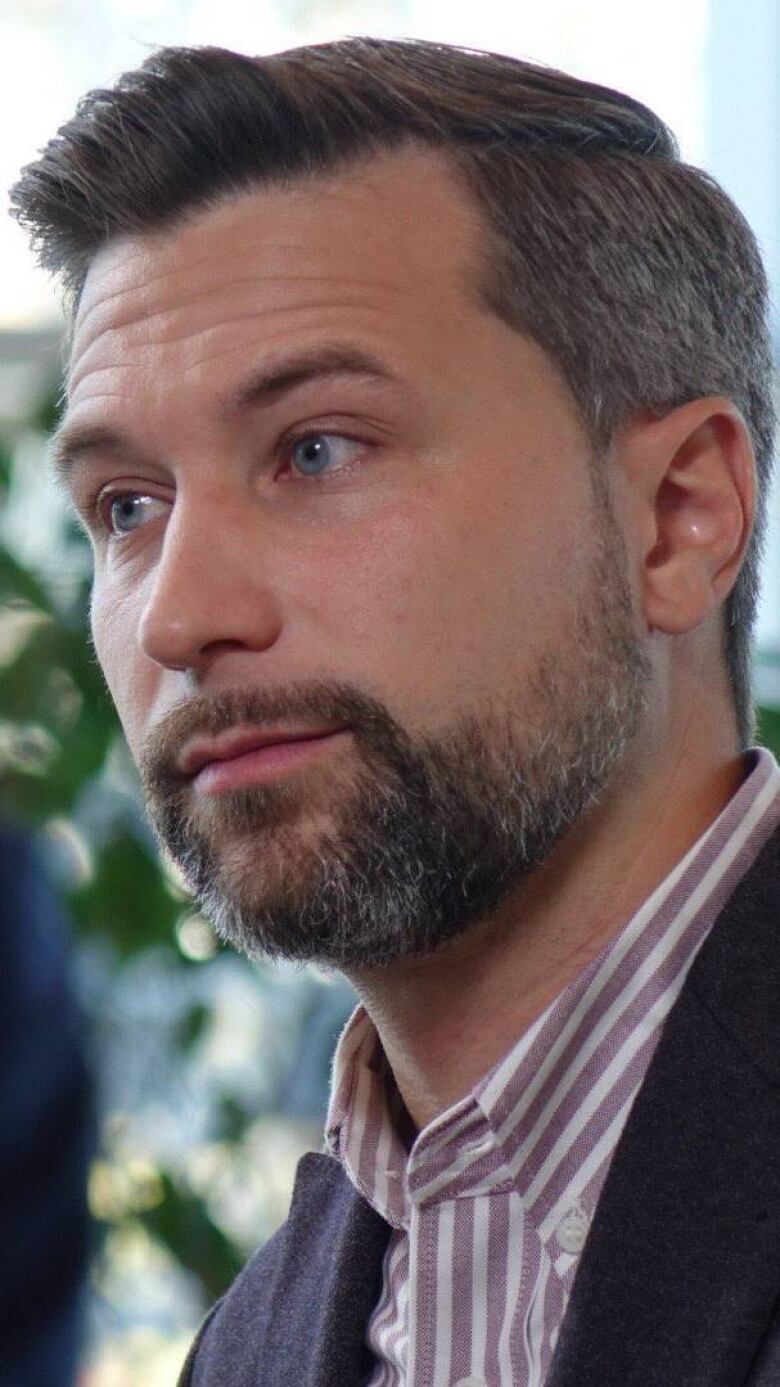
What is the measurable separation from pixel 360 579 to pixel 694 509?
0.86 feet

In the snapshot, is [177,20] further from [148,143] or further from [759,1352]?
[759,1352]

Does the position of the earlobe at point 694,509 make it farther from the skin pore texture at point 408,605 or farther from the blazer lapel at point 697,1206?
the blazer lapel at point 697,1206

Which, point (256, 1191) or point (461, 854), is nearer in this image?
point (461, 854)

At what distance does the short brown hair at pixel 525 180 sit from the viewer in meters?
1.41

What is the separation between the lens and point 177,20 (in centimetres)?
318

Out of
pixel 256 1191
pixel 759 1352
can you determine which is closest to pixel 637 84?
pixel 256 1191

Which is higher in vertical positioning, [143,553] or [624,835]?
[143,553]

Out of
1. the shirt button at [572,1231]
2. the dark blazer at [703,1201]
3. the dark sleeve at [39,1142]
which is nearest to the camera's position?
the dark blazer at [703,1201]

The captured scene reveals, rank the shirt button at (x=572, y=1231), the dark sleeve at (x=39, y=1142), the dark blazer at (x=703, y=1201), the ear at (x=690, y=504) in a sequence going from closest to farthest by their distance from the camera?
the dark blazer at (x=703, y=1201) → the shirt button at (x=572, y=1231) → the ear at (x=690, y=504) → the dark sleeve at (x=39, y=1142)

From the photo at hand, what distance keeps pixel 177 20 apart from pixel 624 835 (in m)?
2.18

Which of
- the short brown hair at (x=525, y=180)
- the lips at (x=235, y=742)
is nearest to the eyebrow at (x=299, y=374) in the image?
the short brown hair at (x=525, y=180)

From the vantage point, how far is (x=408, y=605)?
4.26 feet

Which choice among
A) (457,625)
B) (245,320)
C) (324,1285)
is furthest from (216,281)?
(324,1285)

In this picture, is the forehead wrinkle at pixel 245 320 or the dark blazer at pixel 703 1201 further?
the forehead wrinkle at pixel 245 320
